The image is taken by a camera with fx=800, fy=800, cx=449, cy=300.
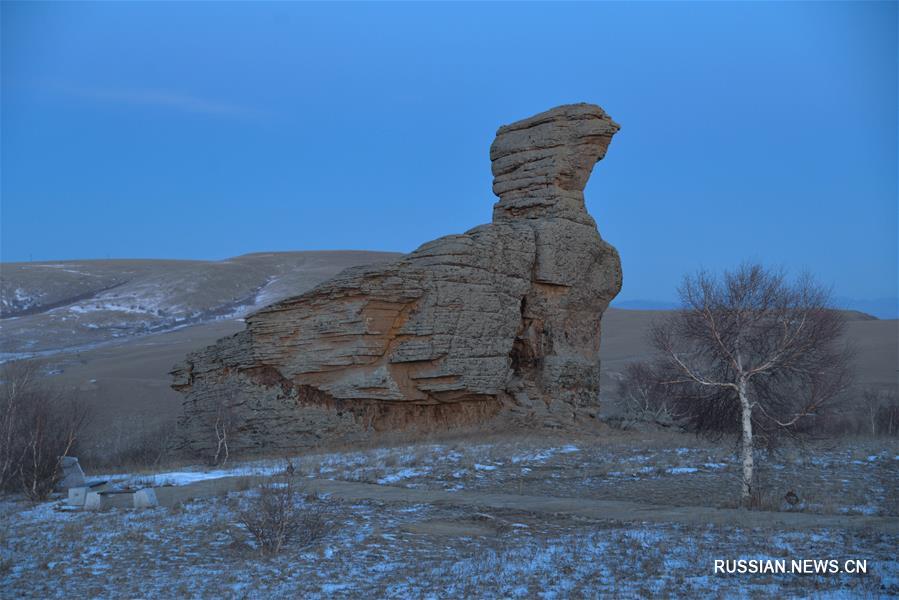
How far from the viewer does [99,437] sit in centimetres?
3400

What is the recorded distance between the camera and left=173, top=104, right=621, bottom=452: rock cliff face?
79.4ft

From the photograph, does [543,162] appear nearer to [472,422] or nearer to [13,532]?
[472,422]

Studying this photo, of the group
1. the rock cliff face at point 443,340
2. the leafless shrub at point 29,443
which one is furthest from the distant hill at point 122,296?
the leafless shrub at point 29,443

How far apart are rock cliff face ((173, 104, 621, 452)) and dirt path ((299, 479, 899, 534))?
Answer: 688 centimetres

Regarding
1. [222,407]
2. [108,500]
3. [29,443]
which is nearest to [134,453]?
[222,407]

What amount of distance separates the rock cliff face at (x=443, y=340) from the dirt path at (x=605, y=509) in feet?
22.6

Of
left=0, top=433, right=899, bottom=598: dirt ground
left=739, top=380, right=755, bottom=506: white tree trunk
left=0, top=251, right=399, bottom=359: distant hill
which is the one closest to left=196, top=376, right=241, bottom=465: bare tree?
left=0, top=433, right=899, bottom=598: dirt ground

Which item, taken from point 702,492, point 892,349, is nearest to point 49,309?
point 892,349

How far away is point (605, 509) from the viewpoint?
14133mm

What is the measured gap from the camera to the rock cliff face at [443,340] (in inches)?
952

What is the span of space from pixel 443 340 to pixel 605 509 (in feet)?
36.3

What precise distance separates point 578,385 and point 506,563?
1743cm

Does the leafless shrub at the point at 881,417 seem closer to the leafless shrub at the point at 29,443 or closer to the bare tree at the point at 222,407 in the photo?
the bare tree at the point at 222,407

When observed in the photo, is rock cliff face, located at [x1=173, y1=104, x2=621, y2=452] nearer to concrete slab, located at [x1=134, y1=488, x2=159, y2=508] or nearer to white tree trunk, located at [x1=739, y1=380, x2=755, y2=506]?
concrete slab, located at [x1=134, y1=488, x2=159, y2=508]
